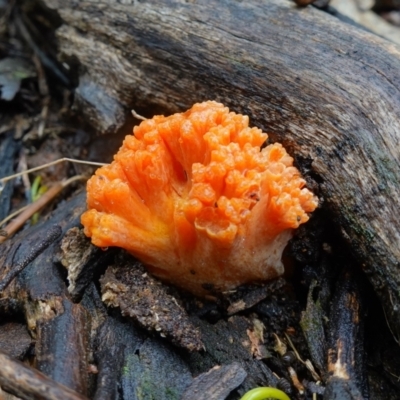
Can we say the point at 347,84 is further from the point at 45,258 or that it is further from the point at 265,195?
the point at 45,258

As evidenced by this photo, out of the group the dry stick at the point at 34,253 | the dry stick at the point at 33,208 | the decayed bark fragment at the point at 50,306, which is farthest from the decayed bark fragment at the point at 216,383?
the dry stick at the point at 33,208

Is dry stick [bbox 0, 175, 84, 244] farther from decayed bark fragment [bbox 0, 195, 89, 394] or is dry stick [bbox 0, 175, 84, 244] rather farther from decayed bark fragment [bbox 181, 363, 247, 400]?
decayed bark fragment [bbox 181, 363, 247, 400]

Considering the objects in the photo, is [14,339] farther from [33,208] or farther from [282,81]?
[282,81]

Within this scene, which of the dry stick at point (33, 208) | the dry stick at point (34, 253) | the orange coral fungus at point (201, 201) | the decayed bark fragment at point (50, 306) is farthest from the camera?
the dry stick at point (33, 208)

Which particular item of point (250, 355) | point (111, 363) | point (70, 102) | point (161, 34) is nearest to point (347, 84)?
point (161, 34)

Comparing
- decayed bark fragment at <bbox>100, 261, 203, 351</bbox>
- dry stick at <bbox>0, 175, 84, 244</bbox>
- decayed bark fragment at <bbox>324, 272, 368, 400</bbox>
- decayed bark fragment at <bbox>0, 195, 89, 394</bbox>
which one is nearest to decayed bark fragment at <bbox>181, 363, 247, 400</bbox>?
decayed bark fragment at <bbox>100, 261, 203, 351</bbox>

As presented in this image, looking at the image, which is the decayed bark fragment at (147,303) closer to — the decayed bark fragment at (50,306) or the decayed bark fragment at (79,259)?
the decayed bark fragment at (79,259)
